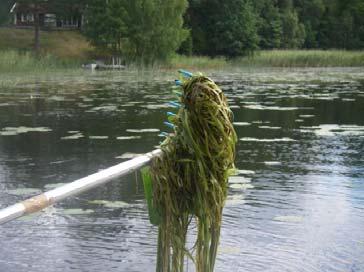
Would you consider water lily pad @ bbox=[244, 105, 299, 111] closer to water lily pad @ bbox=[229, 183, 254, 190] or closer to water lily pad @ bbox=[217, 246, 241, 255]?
water lily pad @ bbox=[229, 183, 254, 190]

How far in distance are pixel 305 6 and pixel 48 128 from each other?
251 ft

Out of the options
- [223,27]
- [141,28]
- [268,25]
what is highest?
[268,25]

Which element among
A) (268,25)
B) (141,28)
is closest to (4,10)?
(141,28)

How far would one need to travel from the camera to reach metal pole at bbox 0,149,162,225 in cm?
263

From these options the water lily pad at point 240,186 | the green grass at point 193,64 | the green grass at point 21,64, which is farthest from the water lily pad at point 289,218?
the green grass at point 193,64

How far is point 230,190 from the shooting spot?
8266mm

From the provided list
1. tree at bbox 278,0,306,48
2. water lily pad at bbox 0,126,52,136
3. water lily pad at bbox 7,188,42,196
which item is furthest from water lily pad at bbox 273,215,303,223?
tree at bbox 278,0,306,48

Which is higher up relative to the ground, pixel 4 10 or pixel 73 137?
pixel 4 10

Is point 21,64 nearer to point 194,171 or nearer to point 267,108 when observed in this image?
point 267,108

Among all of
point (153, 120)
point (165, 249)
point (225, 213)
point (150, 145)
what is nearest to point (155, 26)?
point (153, 120)

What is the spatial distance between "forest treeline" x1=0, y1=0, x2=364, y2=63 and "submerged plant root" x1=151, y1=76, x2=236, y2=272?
148 feet

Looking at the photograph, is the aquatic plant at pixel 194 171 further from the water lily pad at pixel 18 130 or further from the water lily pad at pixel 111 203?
the water lily pad at pixel 18 130

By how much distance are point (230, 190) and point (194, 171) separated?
5.18 m

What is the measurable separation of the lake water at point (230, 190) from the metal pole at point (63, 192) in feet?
8.56
